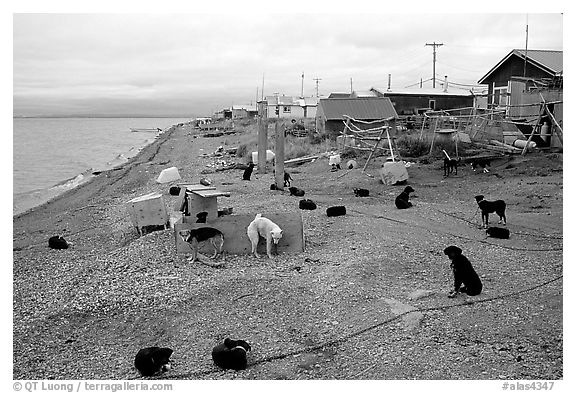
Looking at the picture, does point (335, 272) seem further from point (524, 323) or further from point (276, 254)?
point (524, 323)

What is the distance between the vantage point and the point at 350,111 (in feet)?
118

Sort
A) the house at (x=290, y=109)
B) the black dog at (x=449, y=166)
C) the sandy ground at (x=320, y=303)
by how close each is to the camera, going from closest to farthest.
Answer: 1. the sandy ground at (x=320, y=303)
2. the black dog at (x=449, y=166)
3. the house at (x=290, y=109)

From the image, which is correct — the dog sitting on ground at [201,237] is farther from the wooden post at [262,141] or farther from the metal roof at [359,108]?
the metal roof at [359,108]

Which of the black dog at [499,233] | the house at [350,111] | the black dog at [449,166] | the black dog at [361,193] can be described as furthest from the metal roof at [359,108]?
the black dog at [499,233]

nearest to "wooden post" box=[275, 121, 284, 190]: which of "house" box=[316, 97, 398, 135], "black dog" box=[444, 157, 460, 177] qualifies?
"black dog" box=[444, 157, 460, 177]

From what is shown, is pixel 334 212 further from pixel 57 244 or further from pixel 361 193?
pixel 57 244

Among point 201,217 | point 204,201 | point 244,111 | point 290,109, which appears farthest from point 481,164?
point 244,111

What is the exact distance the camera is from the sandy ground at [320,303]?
651cm

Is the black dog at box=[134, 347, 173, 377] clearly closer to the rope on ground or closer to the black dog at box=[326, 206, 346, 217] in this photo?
the rope on ground

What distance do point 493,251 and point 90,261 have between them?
293 inches

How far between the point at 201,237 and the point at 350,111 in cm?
2686

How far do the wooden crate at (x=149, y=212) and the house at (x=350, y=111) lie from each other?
23561mm

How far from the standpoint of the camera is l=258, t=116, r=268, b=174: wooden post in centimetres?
2176

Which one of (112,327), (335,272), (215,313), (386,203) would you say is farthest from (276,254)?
(386,203)
